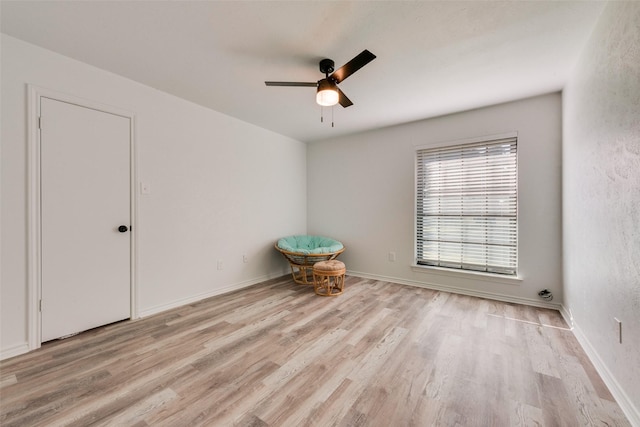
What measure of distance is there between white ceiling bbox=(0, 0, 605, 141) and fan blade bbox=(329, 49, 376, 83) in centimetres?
20

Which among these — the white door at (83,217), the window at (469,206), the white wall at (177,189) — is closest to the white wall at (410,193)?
the window at (469,206)

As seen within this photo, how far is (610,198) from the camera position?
5.37 feet

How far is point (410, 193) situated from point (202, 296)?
3.26 meters

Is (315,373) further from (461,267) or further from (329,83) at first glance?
(461,267)

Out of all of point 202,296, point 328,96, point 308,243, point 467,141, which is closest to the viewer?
point 328,96

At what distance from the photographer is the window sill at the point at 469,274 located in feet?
10.3

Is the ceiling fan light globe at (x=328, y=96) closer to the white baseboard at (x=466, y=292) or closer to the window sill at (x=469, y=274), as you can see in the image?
the window sill at (x=469, y=274)

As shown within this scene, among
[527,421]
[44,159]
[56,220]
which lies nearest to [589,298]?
[527,421]

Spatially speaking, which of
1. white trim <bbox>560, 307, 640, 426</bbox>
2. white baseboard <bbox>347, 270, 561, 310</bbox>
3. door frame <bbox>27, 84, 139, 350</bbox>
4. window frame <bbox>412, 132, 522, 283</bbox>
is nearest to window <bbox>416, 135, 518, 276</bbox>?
window frame <bbox>412, 132, 522, 283</bbox>

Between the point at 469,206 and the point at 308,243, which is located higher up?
the point at 469,206

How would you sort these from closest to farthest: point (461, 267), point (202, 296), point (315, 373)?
point (315, 373)
point (202, 296)
point (461, 267)

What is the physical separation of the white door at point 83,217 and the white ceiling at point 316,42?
60 cm

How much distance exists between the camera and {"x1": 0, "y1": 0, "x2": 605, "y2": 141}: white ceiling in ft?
5.57

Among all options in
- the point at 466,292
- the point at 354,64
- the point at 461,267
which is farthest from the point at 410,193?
the point at 354,64
